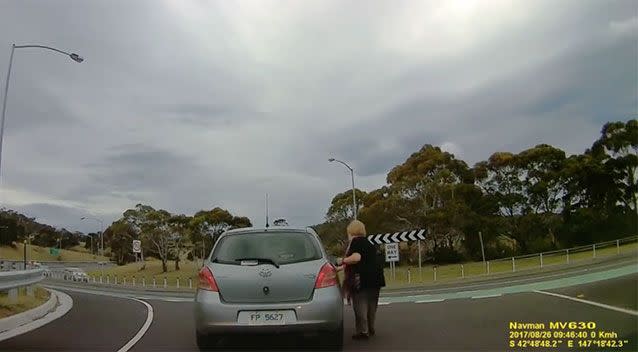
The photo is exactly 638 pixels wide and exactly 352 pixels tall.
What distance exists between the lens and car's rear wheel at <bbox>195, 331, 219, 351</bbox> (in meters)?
6.95

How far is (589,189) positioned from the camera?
10.9 metres

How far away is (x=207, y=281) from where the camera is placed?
6.86 meters

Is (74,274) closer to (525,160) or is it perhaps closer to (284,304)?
(525,160)

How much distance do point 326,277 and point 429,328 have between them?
2353mm

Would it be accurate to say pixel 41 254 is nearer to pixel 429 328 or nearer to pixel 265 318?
pixel 429 328

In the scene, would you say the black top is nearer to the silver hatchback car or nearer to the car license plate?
the silver hatchback car

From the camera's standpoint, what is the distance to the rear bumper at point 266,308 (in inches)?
261

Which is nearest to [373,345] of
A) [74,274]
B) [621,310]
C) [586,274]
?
[621,310]

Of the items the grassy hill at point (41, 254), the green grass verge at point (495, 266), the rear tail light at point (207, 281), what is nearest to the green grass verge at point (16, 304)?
the rear tail light at point (207, 281)

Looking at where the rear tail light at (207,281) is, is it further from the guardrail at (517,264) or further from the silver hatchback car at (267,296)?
the guardrail at (517,264)

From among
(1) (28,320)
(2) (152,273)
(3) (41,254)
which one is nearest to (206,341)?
(1) (28,320)

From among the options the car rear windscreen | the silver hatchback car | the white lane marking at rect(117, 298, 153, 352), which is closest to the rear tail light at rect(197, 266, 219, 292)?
the silver hatchback car

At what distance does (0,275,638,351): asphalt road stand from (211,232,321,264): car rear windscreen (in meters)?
Answer: 1.20

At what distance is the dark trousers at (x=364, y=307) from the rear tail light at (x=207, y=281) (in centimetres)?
228
